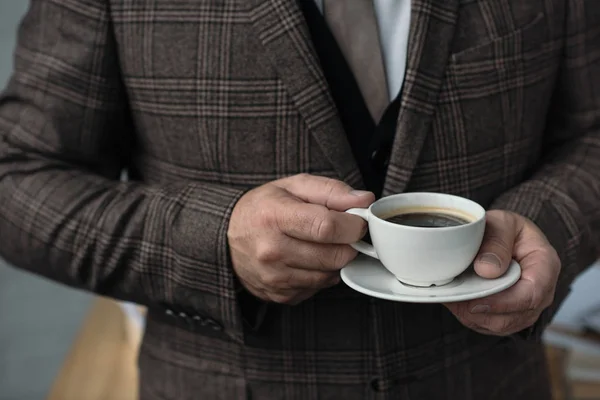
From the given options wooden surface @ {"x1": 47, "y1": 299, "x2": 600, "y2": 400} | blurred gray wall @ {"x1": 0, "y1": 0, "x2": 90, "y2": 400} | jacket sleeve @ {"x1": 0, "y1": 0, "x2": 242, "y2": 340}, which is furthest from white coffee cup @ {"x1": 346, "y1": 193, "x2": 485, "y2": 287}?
blurred gray wall @ {"x1": 0, "y1": 0, "x2": 90, "y2": 400}

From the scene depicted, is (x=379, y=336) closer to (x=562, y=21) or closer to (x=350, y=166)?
(x=350, y=166)

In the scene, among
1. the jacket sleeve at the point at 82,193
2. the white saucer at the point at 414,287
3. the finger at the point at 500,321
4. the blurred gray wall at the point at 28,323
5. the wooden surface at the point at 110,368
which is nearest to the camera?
the white saucer at the point at 414,287

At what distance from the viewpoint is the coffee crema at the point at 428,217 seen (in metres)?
0.84

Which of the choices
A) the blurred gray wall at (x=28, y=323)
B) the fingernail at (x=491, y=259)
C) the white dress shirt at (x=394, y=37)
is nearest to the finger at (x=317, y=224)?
the fingernail at (x=491, y=259)

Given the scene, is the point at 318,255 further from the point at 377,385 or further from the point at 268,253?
the point at 377,385

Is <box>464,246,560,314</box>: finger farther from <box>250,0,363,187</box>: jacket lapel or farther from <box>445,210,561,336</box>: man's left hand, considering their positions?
<box>250,0,363,187</box>: jacket lapel

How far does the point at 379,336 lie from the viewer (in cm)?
102

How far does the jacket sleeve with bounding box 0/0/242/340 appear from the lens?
98 centimetres

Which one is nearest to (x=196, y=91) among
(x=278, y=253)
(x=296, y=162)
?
(x=296, y=162)

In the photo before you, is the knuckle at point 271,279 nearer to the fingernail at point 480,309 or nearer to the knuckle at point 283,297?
the knuckle at point 283,297

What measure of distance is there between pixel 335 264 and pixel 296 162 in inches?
7.4

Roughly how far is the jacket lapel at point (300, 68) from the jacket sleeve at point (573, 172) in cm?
23

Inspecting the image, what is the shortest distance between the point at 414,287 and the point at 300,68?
28 cm

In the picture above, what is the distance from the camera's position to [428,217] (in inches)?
33.7
